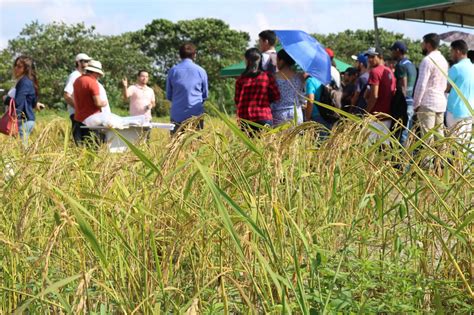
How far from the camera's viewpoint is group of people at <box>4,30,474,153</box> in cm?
498

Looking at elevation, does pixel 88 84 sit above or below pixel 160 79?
above

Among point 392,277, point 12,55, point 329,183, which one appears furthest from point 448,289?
point 12,55

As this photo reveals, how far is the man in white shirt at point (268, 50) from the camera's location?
17.6 feet

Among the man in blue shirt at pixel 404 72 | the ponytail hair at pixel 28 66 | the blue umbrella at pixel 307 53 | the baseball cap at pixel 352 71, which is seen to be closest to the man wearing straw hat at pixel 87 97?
the ponytail hair at pixel 28 66

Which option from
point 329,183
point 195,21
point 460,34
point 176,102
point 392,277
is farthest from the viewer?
point 195,21

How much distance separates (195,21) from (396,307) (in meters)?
43.0

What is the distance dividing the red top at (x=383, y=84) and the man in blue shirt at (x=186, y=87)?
136 cm

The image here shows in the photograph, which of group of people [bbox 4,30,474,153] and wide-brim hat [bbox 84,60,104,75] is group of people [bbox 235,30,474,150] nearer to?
group of people [bbox 4,30,474,153]

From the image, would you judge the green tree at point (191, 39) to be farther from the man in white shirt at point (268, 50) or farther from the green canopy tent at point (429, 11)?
the man in white shirt at point (268, 50)

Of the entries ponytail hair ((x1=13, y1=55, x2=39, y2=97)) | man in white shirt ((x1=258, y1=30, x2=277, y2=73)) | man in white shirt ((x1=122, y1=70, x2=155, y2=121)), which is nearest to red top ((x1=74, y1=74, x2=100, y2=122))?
ponytail hair ((x1=13, y1=55, x2=39, y2=97))

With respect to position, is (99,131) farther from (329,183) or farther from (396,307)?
(396,307)

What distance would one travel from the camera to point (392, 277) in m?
1.63

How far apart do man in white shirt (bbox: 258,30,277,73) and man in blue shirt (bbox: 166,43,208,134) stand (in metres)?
0.70

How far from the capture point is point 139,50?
38.2 metres
